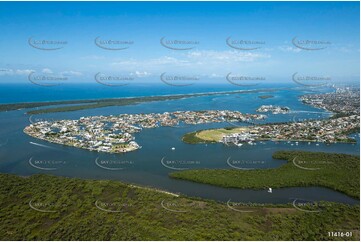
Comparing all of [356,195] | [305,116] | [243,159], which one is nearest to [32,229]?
[243,159]

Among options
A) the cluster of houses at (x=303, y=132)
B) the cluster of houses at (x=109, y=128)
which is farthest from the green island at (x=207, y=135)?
the cluster of houses at (x=109, y=128)

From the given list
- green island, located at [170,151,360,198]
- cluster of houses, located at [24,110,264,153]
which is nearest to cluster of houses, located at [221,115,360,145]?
green island, located at [170,151,360,198]

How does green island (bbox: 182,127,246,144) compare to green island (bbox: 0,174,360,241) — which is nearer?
green island (bbox: 0,174,360,241)

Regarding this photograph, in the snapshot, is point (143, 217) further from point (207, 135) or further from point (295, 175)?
point (207, 135)

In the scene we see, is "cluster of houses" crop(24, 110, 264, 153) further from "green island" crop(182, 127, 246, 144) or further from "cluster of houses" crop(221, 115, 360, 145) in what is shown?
"cluster of houses" crop(221, 115, 360, 145)

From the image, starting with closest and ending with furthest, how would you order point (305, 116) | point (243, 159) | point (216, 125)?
point (243, 159)
point (216, 125)
point (305, 116)

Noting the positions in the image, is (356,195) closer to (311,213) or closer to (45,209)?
(311,213)
